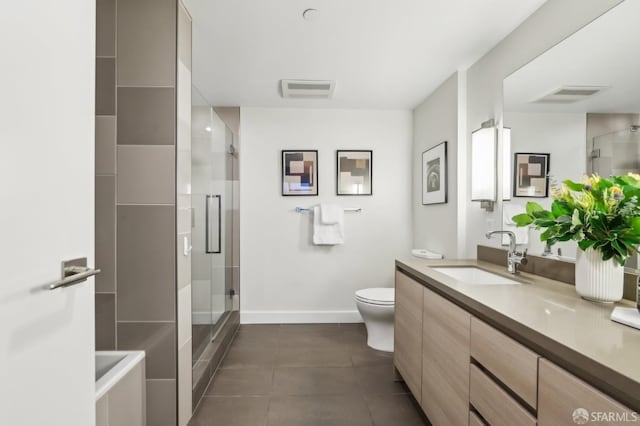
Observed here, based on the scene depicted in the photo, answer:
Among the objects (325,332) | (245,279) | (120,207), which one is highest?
(120,207)

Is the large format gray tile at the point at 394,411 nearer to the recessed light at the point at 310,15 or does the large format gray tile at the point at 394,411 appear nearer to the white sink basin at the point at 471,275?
the white sink basin at the point at 471,275

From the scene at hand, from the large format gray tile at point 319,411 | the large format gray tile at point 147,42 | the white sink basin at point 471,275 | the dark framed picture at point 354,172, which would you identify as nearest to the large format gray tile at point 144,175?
the large format gray tile at point 147,42

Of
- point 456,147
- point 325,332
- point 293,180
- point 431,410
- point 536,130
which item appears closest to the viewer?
point 431,410

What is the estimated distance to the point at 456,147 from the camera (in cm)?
258

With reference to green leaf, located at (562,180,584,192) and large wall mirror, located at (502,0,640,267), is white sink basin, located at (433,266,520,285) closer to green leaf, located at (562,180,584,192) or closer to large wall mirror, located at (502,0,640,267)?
large wall mirror, located at (502,0,640,267)

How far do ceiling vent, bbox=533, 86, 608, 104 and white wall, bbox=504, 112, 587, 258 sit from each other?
0.07 m

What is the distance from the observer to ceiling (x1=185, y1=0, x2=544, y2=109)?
5.88 ft

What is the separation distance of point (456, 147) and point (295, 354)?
84.5 inches

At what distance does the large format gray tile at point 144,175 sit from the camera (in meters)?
1.64

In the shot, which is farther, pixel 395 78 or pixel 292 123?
pixel 292 123

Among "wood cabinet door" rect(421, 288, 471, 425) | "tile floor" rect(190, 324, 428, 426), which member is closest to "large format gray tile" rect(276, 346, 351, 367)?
"tile floor" rect(190, 324, 428, 426)
